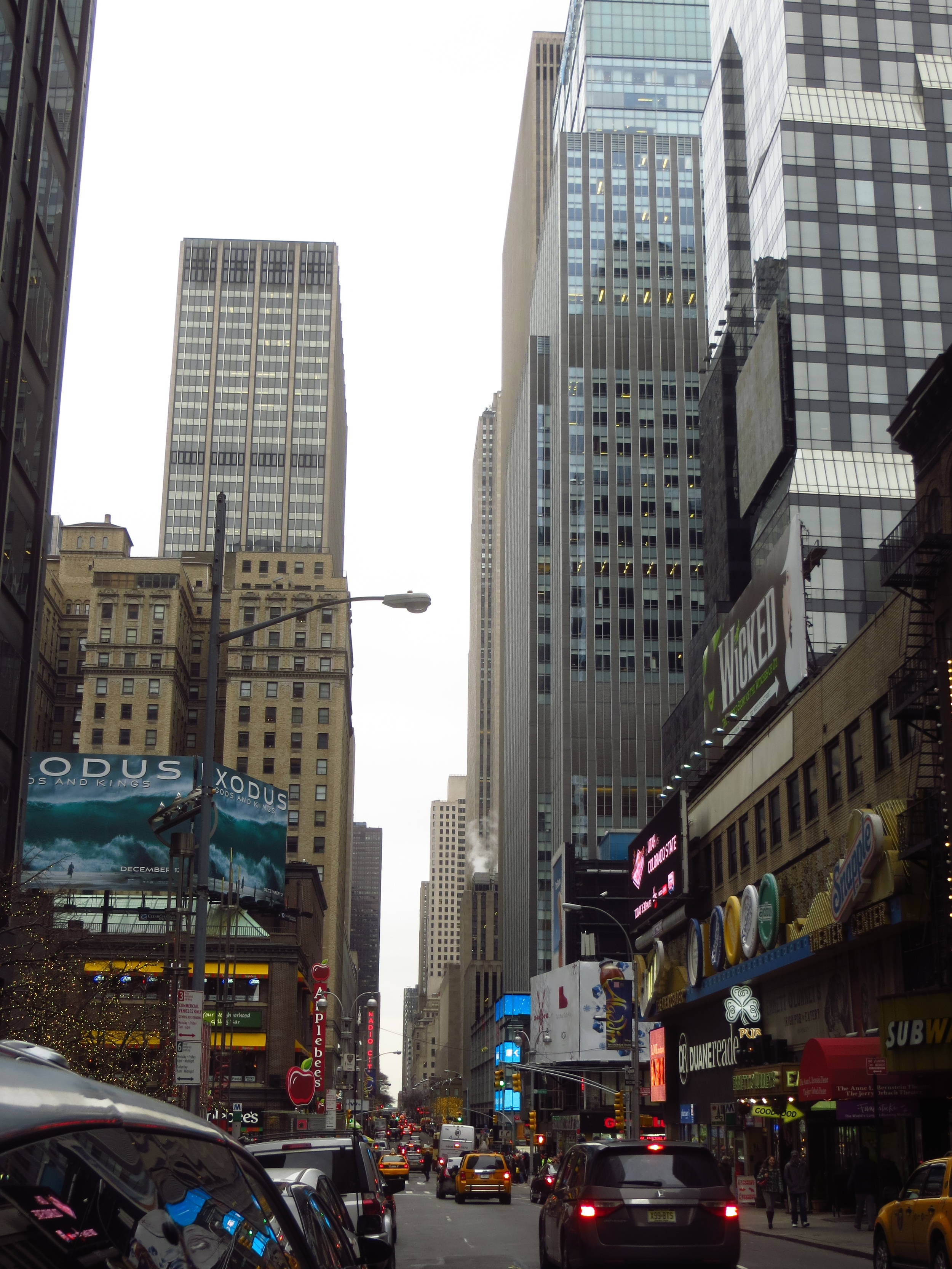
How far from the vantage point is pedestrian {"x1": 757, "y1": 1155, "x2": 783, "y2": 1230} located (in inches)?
1267

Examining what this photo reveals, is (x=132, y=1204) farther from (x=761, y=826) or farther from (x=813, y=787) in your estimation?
(x=761, y=826)

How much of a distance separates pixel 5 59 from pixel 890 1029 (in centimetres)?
2873

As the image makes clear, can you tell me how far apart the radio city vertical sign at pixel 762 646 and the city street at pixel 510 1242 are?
1864 centimetres

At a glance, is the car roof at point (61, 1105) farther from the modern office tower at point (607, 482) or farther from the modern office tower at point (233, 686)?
the modern office tower at point (607, 482)

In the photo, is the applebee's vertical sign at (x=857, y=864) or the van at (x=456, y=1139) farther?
the van at (x=456, y=1139)

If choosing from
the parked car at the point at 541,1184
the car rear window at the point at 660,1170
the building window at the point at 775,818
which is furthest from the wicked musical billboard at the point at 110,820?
the car rear window at the point at 660,1170

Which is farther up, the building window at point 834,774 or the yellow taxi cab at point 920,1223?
the building window at point 834,774

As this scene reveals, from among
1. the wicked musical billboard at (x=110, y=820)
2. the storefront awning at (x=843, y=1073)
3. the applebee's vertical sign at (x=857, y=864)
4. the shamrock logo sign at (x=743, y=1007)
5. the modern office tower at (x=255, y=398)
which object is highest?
the modern office tower at (x=255, y=398)

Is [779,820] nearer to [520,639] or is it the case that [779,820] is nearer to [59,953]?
[59,953]

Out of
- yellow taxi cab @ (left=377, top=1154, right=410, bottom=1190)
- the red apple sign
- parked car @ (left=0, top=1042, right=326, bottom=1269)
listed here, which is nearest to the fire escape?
yellow taxi cab @ (left=377, top=1154, right=410, bottom=1190)

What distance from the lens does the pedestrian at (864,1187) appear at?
2959cm

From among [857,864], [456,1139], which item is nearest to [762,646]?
[857,864]

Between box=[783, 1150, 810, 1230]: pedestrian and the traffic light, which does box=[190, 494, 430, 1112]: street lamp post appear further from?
the traffic light

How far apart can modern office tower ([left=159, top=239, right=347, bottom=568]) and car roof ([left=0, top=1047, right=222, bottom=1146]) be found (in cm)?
17061
